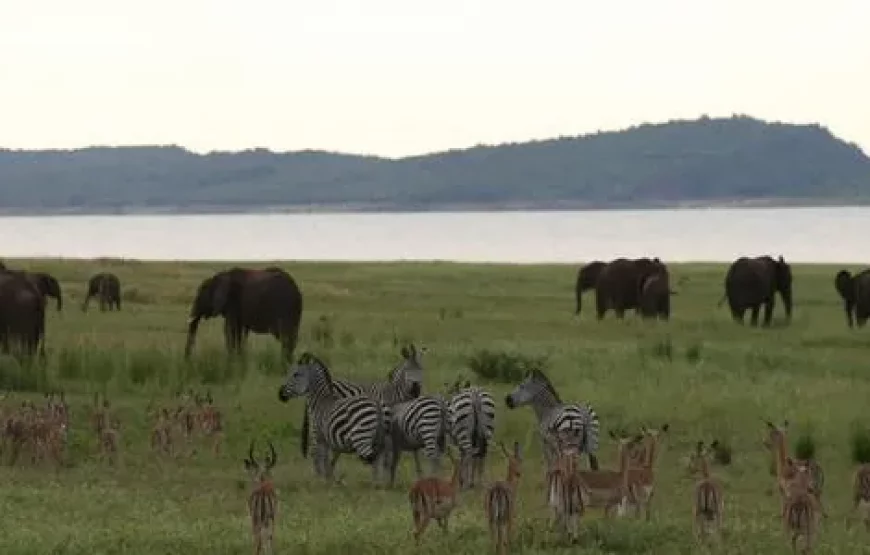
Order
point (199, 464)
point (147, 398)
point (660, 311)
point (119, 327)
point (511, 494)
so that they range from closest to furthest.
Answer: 1. point (511, 494)
2. point (199, 464)
3. point (147, 398)
4. point (119, 327)
5. point (660, 311)

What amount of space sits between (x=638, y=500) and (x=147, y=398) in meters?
11.7

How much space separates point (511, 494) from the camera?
44.0ft

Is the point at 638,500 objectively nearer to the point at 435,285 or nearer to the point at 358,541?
the point at 358,541

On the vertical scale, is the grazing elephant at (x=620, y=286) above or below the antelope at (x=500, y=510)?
above

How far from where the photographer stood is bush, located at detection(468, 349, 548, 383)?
28688mm

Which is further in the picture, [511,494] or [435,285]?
[435,285]

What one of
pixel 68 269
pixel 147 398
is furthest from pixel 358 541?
pixel 68 269

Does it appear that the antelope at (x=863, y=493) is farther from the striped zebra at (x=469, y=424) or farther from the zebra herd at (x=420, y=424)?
the striped zebra at (x=469, y=424)

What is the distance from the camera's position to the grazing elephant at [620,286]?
4612 centimetres

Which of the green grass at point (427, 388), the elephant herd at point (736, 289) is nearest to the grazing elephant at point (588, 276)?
the green grass at point (427, 388)

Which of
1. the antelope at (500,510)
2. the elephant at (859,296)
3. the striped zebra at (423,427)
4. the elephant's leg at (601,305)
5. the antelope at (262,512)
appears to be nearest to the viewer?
the antelope at (262,512)

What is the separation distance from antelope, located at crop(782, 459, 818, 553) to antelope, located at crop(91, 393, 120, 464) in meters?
9.70

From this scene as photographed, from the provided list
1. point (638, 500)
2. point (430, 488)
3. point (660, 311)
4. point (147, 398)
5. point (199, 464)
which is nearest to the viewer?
point (430, 488)

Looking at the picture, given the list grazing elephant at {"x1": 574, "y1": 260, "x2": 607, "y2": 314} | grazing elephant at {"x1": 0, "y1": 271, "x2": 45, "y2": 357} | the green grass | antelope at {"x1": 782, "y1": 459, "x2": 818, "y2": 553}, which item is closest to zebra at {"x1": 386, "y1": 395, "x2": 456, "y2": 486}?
the green grass
